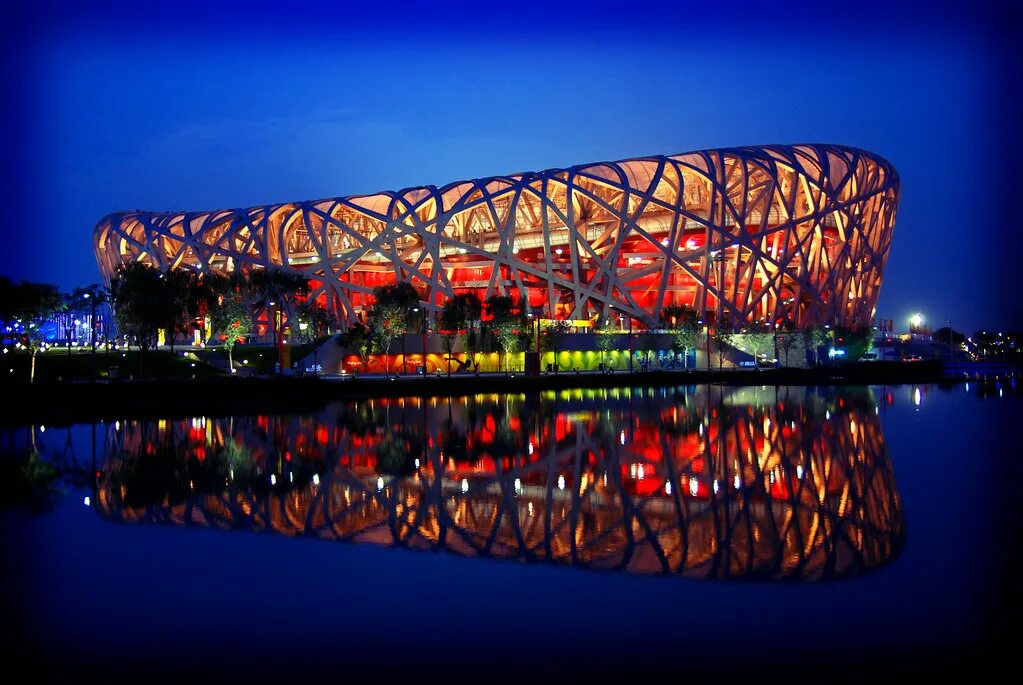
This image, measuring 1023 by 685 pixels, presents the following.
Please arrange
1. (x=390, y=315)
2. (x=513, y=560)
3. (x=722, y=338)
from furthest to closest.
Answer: (x=722, y=338) < (x=390, y=315) < (x=513, y=560)

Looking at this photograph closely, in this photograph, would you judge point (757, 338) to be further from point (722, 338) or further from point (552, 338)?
point (552, 338)

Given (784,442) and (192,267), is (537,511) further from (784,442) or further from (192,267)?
(192,267)

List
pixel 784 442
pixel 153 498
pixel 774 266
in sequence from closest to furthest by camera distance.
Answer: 1. pixel 153 498
2. pixel 784 442
3. pixel 774 266

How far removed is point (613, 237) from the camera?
76.2 m

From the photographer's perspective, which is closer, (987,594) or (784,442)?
(987,594)

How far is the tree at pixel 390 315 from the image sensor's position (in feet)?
193

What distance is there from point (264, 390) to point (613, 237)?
41812 millimetres

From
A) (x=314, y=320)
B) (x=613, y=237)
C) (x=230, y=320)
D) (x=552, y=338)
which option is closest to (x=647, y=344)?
(x=552, y=338)

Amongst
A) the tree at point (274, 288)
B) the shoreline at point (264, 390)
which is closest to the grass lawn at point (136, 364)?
the tree at point (274, 288)

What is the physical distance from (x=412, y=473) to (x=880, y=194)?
7399cm

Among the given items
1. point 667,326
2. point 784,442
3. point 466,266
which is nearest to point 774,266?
point 667,326

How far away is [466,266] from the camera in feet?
267

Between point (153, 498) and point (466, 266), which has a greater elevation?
point (466, 266)

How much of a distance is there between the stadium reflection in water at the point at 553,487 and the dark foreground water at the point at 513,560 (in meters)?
0.08
